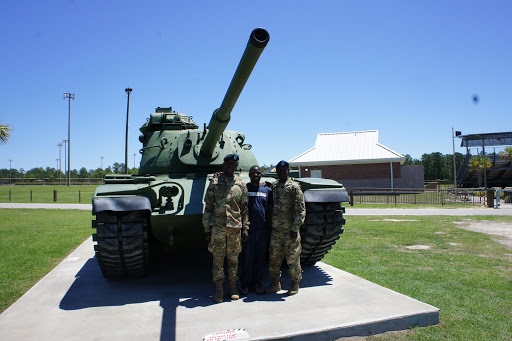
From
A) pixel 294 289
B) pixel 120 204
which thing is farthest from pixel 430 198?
pixel 120 204

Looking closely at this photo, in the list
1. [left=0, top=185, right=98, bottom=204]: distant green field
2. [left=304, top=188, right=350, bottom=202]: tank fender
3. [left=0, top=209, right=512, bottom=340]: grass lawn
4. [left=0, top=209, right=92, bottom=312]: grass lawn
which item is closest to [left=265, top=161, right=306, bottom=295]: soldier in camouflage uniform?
[left=304, top=188, right=350, bottom=202]: tank fender

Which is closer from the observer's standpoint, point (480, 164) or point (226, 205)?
point (226, 205)

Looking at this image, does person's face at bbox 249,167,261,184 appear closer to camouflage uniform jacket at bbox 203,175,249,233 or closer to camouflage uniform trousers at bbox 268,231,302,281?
camouflage uniform jacket at bbox 203,175,249,233

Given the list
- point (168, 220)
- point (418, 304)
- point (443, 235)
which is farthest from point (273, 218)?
point (443, 235)

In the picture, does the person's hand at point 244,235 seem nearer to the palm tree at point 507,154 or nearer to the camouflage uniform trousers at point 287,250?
the camouflage uniform trousers at point 287,250

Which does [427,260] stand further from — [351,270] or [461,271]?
[351,270]

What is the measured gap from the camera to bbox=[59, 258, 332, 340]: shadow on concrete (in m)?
5.29

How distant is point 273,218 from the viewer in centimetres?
557

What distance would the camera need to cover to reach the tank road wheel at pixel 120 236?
17.5 ft

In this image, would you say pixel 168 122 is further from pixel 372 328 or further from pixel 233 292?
pixel 372 328

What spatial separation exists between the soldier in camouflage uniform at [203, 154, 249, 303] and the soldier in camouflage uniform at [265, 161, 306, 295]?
43cm

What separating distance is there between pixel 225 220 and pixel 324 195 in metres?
1.56

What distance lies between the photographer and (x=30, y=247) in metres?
10.3

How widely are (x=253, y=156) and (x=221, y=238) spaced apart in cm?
351
